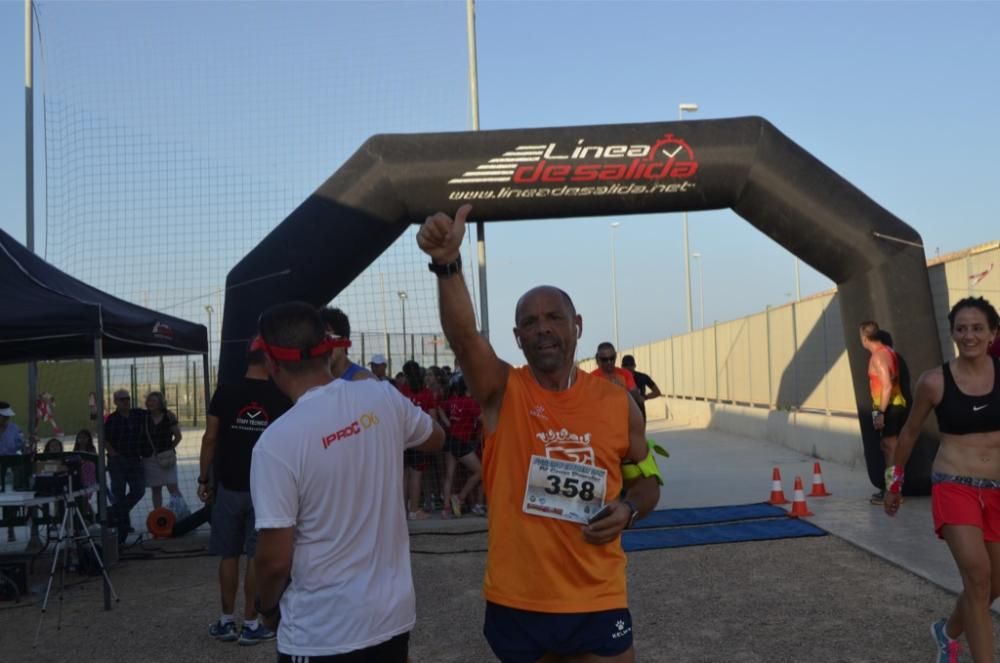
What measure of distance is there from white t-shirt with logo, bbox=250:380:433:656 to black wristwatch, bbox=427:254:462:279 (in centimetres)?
54

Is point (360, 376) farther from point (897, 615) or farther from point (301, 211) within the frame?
point (301, 211)

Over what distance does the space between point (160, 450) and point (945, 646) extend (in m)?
8.64

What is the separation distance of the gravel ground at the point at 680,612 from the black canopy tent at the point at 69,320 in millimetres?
736

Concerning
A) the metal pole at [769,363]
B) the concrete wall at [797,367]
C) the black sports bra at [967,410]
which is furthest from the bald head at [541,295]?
the metal pole at [769,363]

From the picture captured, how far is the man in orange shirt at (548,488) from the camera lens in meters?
2.98

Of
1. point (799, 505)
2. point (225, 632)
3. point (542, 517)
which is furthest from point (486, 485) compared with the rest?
point (799, 505)

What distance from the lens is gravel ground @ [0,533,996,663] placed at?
5.59m

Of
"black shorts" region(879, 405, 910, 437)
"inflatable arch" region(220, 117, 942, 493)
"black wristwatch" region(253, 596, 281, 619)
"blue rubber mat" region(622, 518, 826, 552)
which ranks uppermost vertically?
"inflatable arch" region(220, 117, 942, 493)

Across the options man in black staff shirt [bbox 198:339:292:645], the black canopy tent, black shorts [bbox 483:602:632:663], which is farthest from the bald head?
the black canopy tent

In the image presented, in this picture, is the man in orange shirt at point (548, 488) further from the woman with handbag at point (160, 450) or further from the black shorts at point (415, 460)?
the woman with handbag at point (160, 450)

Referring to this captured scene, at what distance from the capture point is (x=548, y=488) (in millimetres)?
3051

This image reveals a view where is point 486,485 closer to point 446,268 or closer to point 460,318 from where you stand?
point 460,318

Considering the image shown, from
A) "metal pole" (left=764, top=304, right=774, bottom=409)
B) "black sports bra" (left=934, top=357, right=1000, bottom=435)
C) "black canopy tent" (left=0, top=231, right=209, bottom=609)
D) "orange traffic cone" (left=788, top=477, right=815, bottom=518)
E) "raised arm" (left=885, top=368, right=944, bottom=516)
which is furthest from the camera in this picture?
"metal pole" (left=764, top=304, right=774, bottom=409)

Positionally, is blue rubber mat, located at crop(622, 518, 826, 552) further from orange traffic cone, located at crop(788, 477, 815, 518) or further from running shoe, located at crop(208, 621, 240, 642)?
running shoe, located at crop(208, 621, 240, 642)
